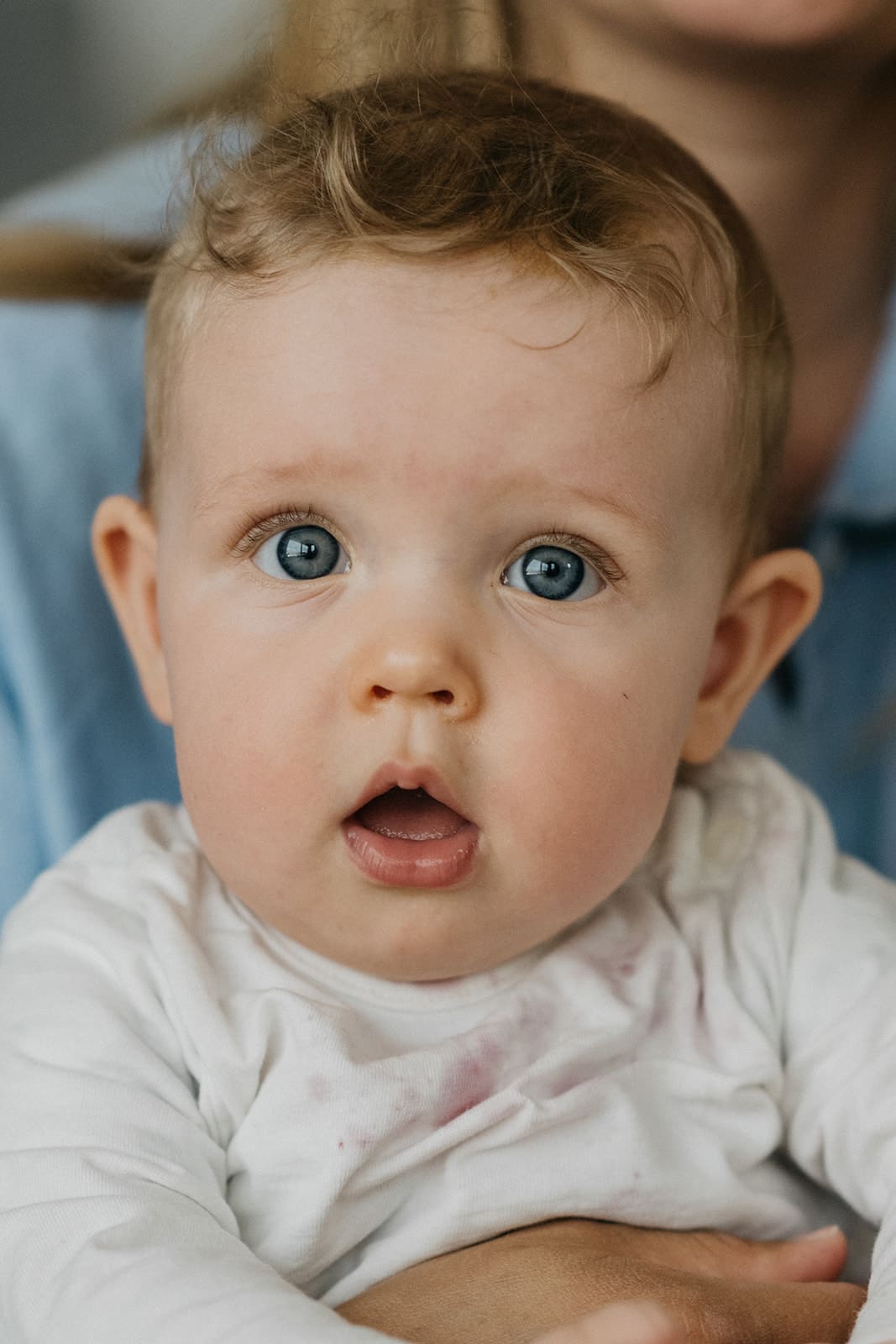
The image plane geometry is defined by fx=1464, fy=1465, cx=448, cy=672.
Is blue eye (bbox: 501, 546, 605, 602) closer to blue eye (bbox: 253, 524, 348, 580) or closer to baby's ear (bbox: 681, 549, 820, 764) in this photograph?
blue eye (bbox: 253, 524, 348, 580)

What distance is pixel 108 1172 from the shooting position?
2.89 ft

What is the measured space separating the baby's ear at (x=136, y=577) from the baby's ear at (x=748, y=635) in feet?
1.36

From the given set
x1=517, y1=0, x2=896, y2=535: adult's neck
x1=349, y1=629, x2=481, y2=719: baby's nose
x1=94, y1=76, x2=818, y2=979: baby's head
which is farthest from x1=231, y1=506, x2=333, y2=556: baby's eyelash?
x1=517, y1=0, x2=896, y2=535: adult's neck

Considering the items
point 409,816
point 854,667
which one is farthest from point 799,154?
point 409,816

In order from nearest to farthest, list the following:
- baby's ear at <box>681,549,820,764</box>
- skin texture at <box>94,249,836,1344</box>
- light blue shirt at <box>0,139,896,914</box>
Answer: skin texture at <box>94,249,836,1344</box>
baby's ear at <box>681,549,820,764</box>
light blue shirt at <box>0,139,896,914</box>

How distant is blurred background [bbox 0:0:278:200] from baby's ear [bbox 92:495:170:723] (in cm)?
62

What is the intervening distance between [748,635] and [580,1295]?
21.0 inches

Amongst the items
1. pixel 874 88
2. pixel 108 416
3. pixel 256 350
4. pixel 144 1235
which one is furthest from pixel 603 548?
pixel 874 88

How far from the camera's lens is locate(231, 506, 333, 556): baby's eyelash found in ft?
3.13

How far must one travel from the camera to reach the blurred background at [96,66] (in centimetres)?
159

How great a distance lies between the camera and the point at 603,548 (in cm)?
98

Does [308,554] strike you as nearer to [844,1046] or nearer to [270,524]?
[270,524]

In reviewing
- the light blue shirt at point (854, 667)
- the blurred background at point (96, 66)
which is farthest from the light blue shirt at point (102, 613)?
the blurred background at point (96, 66)

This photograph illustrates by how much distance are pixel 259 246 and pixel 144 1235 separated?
0.64 meters
